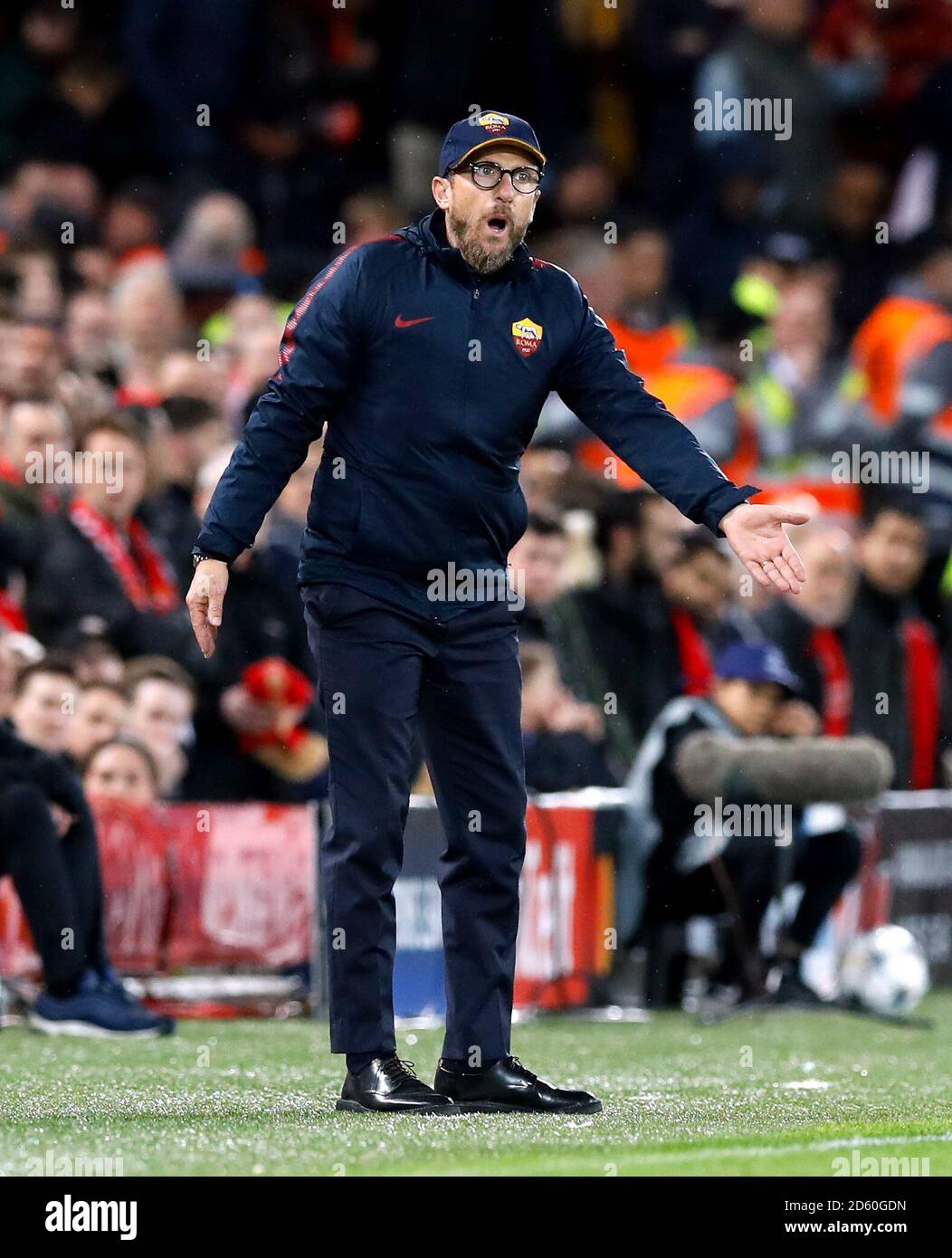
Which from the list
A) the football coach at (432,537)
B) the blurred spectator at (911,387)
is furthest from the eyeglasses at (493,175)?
the blurred spectator at (911,387)

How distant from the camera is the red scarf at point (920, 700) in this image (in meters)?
12.1

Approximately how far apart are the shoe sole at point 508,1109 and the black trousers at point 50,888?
8.93 ft

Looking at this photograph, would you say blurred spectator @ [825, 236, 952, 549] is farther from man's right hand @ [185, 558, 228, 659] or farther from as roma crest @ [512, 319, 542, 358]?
man's right hand @ [185, 558, 228, 659]

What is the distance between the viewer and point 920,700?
12148 millimetres

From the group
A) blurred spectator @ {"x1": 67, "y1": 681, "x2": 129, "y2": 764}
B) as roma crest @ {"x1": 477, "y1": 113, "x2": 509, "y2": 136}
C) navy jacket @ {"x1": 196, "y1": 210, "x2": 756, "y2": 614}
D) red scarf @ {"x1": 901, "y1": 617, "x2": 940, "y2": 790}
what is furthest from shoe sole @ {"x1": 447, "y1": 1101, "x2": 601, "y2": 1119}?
red scarf @ {"x1": 901, "y1": 617, "x2": 940, "y2": 790}

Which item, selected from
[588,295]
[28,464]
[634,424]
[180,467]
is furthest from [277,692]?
[588,295]

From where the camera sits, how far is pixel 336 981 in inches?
241

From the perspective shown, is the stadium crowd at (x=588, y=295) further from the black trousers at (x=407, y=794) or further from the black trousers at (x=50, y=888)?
the black trousers at (x=407, y=794)

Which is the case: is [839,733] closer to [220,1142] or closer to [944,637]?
[944,637]

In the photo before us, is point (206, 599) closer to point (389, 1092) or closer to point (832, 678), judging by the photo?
point (389, 1092)

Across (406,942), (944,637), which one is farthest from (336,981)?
(944,637)

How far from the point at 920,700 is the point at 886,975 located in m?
2.78

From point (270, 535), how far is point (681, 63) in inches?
277

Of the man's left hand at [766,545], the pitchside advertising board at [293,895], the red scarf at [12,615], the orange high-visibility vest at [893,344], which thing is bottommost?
the pitchside advertising board at [293,895]
